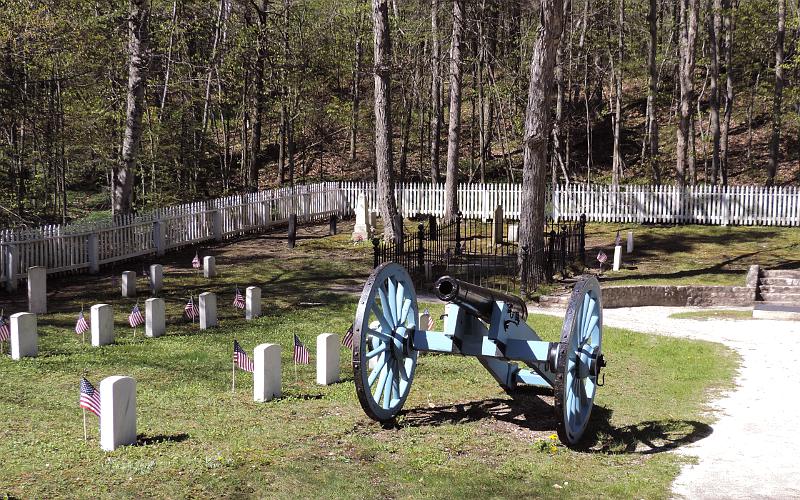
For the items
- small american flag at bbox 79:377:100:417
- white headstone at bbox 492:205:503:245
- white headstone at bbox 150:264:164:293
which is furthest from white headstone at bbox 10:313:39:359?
white headstone at bbox 492:205:503:245

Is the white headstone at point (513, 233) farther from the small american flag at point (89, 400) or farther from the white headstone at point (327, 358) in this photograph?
the small american flag at point (89, 400)

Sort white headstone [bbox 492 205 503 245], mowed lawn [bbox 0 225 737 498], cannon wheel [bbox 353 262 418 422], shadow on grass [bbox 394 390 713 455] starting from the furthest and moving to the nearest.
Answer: white headstone [bbox 492 205 503 245] → shadow on grass [bbox 394 390 713 455] → cannon wheel [bbox 353 262 418 422] → mowed lawn [bbox 0 225 737 498]

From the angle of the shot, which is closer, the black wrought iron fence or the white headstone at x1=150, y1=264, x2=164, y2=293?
the white headstone at x1=150, y1=264, x2=164, y2=293

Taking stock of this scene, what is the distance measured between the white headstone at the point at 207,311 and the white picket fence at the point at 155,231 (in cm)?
576

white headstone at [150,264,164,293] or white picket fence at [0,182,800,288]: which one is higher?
white picket fence at [0,182,800,288]

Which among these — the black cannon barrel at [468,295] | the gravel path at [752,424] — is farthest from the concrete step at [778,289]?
the black cannon barrel at [468,295]

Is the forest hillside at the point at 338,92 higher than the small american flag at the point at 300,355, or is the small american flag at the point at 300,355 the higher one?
the forest hillside at the point at 338,92

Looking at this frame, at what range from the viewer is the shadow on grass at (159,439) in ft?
28.6

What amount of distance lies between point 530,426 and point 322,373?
3.13m

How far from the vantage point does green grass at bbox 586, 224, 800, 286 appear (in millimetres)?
22469

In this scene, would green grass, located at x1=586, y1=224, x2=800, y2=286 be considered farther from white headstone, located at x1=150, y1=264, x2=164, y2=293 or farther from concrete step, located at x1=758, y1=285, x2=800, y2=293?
white headstone, located at x1=150, y1=264, x2=164, y2=293

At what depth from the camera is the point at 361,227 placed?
28.1 meters

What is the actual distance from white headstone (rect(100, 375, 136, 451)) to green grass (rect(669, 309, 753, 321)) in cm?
1343

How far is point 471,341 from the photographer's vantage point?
30.8 feet
